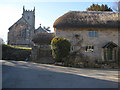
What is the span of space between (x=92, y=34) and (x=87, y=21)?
191cm

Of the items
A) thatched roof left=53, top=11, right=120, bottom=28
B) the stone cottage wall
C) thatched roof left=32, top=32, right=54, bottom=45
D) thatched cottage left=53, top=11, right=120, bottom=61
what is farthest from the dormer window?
thatched roof left=32, top=32, right=54, bottom=45

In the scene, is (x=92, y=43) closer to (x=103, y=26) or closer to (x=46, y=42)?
(x=103, y=26)

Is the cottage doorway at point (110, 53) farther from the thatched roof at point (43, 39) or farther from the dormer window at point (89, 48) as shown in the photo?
Result: the thatched roof at point (43, 39)

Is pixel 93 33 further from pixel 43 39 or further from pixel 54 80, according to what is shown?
pixel 54 80

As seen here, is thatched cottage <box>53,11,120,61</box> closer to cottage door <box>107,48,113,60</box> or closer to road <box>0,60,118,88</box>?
cottage door <box>107,48,113,60</box>

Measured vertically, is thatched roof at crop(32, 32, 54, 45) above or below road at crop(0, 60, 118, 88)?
above

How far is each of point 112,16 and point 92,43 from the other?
16.7 feet

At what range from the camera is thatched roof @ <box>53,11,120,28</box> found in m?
19.7

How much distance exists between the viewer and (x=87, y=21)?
20078 millimetres

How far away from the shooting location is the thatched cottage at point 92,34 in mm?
19828

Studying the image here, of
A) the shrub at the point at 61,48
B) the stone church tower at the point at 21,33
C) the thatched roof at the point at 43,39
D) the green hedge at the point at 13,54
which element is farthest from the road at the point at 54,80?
the stone church tower at the point at 21,33

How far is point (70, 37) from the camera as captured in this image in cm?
2022

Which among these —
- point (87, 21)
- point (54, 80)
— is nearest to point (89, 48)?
point (87, 21)

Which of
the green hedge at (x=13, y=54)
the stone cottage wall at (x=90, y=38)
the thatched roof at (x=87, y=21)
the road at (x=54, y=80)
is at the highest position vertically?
the thatched roof at (x=87, y=21)
